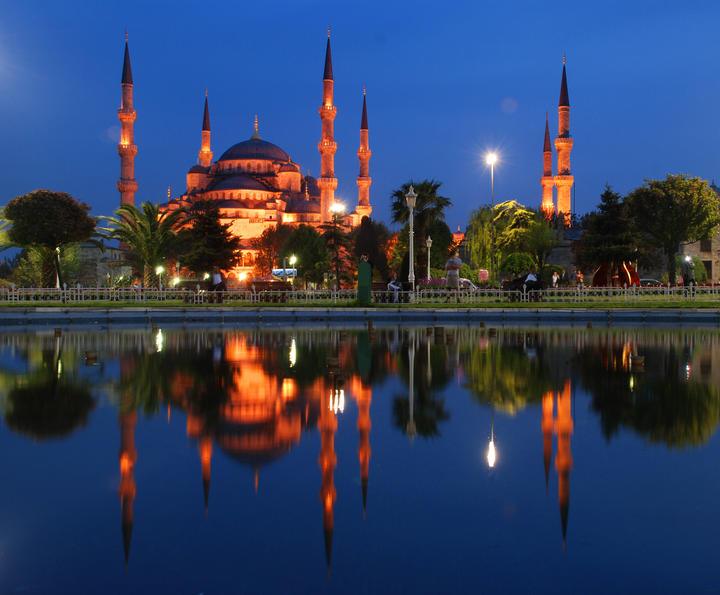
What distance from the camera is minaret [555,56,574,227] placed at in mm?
60531

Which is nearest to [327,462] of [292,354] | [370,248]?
[292,354]

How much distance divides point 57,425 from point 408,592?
4.38 m

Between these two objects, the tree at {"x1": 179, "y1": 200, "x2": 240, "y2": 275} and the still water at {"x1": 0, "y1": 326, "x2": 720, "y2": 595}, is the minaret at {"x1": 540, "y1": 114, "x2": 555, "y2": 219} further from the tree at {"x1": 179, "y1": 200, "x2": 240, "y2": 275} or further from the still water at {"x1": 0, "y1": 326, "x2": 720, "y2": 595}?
the still water at {"x1": 0, "y1": 326, "x2": 720, "y2": 595}

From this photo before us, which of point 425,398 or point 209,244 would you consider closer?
point 425,398

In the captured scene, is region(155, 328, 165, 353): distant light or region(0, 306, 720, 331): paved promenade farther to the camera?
region(0, 306, 720, 331): paved promenade

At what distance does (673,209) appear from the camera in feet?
133

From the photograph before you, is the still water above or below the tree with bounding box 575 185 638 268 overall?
below

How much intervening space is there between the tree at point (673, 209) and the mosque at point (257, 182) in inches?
1265

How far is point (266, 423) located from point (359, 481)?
6.05 ft

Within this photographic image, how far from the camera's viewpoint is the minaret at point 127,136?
207ft

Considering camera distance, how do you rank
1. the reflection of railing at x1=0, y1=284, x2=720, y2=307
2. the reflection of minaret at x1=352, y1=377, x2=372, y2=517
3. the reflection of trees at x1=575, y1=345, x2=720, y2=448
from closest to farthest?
the reflection of minaret at x1=352, y1=377, x2=372, y2=517 < the reflection of trees at x1=575, y1=345, x2=720, y2=448 < the reflection of railing at x1=0, y1=284, x2=720, y2=307

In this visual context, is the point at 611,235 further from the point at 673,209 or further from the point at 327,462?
the point at 327,462

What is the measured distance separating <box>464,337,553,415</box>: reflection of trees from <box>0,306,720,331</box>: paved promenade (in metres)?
8.72

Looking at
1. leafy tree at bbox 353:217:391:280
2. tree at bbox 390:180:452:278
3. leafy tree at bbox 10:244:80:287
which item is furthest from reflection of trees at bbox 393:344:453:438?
leafy tree at bbox 353:217:391:280
